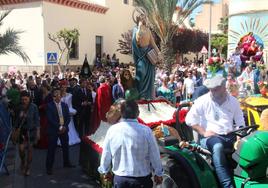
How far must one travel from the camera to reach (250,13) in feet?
82.2

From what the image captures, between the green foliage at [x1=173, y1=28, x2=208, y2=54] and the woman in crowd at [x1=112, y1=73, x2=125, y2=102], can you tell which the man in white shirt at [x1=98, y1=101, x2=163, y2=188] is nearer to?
the woman in crowd at [x1=112, y1=73, x2=125, y2=102]

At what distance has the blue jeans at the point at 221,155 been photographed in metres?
4.29

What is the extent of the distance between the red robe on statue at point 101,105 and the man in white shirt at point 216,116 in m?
3.16

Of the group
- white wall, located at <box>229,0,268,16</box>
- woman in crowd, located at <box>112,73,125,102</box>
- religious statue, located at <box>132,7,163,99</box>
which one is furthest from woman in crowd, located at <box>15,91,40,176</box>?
white wall, located at <box>229,0,268,16</box>

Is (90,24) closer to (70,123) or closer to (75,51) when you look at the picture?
(75,51)

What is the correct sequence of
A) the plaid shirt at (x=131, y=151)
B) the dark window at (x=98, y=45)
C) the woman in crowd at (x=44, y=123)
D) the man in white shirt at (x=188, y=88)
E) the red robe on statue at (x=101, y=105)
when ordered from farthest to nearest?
the dark window at (x=98, y=45) → the man in white shirt at (x=188, y=88) → the woman in crowd at (x=44, y=123) → the red robe on statue at (x=101, y=105) → the plaid shirt at (x=131, y=151)

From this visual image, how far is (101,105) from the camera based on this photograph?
7.95 m

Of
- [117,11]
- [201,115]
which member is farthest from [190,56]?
[201,115]

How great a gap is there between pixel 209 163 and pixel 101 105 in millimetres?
3629

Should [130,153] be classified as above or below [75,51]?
below

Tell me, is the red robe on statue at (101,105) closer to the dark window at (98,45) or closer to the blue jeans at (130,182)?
the blue jeans at (130,182)

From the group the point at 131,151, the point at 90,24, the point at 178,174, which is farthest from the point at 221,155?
the point at 90,24

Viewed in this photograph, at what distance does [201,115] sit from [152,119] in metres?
2.67

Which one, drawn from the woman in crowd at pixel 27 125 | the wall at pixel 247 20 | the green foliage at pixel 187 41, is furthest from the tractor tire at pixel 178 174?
the green foliage at pixel 187 41
